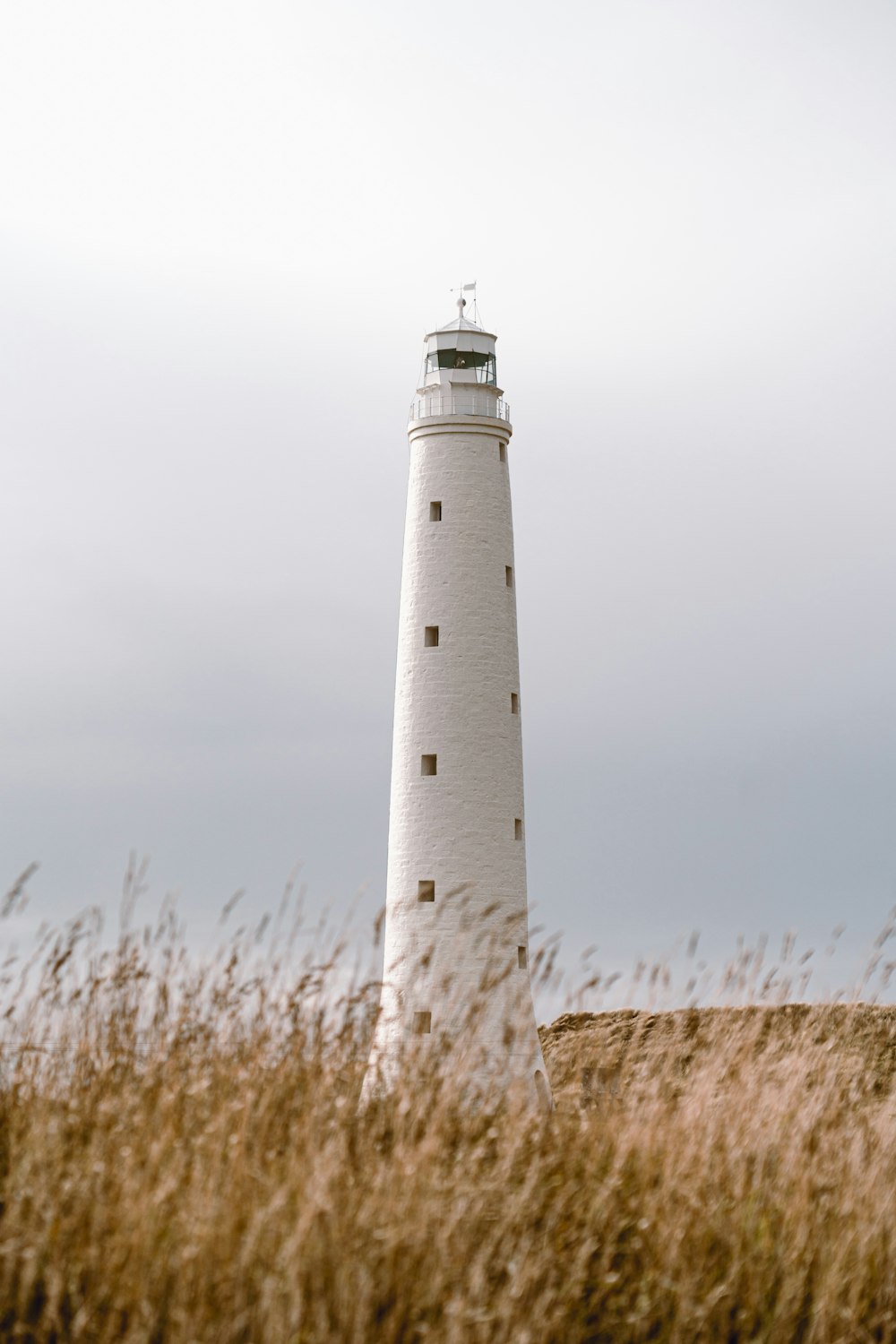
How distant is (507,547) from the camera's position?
21375 millimetres

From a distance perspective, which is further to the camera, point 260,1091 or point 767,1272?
point 260,1091

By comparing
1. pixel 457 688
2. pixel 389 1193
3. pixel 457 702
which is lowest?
pixel 389 1193

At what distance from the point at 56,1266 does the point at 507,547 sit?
58.3 feet

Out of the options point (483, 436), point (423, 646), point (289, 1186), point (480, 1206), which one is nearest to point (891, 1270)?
point (480, 1206)

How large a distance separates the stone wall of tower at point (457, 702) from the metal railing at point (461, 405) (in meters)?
0.25

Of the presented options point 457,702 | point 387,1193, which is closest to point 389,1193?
point 387,1193

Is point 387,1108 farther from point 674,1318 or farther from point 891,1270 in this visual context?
point 891,1270

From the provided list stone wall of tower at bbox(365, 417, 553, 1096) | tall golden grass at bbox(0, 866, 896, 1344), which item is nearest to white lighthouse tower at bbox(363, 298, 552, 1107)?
stone wall of tower at bbox(365, 417, 553, 1096)

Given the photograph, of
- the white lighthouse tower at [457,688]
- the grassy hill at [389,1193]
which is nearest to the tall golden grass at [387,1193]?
the grassy hill at [389,1193]

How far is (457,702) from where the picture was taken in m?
20.3

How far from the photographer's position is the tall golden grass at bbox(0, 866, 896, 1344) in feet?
13.6

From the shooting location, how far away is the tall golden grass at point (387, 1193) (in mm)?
4148

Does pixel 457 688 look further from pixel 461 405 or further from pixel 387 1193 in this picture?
pixel 387 1193

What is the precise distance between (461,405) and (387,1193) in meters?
18.3
